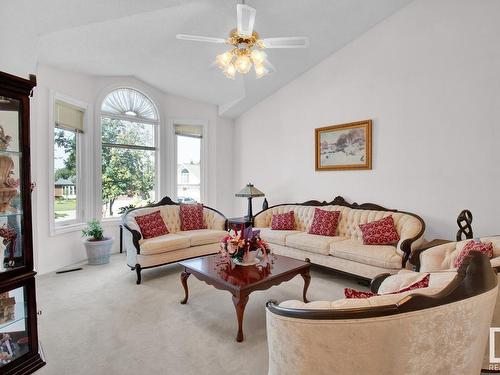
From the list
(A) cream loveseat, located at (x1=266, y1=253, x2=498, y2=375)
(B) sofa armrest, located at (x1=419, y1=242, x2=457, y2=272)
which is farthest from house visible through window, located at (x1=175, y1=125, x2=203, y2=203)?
(A) cream loveseat, located at (x1=266, y1=253, x2=498, y2=375)

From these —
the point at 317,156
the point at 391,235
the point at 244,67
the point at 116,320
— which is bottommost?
the point at 116,320

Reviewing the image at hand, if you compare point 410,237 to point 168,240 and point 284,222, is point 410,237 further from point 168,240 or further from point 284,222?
point 168,240

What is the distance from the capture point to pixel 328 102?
4.69 meters

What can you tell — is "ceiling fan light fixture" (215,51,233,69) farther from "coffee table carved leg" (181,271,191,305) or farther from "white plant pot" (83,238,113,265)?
"white plant pot" (83,238,113,265)

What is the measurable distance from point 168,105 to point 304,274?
4.43 metres

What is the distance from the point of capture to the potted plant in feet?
14.3

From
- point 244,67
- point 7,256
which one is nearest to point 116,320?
point 7,256

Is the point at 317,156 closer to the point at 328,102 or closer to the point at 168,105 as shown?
the point at 328,102

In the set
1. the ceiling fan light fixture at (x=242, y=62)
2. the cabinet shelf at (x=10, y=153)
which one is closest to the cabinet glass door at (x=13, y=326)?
the cabinet shelf at (x=10, y=153)

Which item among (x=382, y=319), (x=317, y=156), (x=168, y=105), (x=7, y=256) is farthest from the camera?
(x=168, y=105)

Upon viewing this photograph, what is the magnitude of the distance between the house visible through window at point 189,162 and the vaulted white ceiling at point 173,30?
1.17 metres

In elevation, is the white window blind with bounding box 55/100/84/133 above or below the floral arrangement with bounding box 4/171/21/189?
above

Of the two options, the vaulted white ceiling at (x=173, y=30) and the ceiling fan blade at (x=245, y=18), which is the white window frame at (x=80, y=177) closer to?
the vaulted white ceiling at (x=173, y=30)

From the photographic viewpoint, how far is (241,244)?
2717 millimetres
